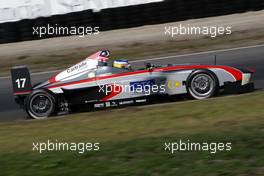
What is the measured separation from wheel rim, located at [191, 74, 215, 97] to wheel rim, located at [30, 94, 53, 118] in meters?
3.13

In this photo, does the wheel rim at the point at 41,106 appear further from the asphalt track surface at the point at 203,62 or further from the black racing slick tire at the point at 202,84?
the black racing slick tire at the point at 202,84

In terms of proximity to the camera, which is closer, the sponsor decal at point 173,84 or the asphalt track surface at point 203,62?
the sponsor decal at point 173,84

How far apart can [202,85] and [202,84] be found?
3 cm

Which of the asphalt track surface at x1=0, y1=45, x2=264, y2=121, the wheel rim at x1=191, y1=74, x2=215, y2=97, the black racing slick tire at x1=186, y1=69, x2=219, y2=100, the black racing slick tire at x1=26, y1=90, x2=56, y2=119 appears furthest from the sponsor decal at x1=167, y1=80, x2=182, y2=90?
the black racing slick tire at x1=26, y1=90, x2=56, y2=119

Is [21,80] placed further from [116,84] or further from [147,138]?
[147,138]

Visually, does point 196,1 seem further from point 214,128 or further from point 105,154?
point 105,154

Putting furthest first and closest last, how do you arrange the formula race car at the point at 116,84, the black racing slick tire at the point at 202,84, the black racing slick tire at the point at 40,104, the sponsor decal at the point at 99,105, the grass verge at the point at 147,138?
the sponsor decal at the point at 99,105, the black racing slick tire at the point at 40,104, the formula race car at the point at 116,84, the black racing slick tire at the point at 202,84, the grass verge at the point at 147,138

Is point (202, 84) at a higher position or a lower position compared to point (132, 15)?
lower

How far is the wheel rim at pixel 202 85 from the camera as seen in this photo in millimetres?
12047

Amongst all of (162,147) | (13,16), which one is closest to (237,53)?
(162,147)

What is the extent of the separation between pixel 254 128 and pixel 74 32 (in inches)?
546

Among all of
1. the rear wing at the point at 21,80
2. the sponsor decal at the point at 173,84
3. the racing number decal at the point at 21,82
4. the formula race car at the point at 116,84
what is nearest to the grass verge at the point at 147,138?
the formula race car at the point at 116,84

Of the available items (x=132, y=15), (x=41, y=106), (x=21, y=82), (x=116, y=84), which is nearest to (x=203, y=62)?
(x=116, y=84)

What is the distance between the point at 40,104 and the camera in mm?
12641
